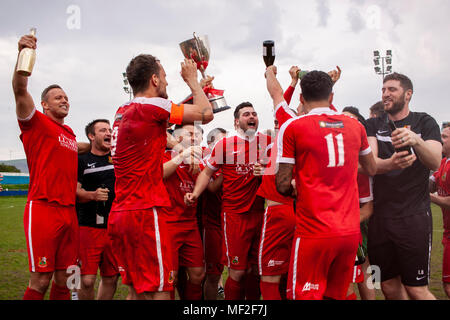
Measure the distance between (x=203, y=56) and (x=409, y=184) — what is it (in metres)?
2.68

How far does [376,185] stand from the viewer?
4613mm

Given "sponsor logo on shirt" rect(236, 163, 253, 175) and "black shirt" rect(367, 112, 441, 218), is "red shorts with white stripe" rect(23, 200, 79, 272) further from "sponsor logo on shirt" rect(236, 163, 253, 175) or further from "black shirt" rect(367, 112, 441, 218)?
"black shirt" rect(367, 112, 441, 218)

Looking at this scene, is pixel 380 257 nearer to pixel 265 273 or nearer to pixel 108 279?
pixel 265 273

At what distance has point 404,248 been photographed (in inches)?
168

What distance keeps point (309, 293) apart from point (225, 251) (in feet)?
6.92

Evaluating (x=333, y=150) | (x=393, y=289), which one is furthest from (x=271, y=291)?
(x=333, y=150)

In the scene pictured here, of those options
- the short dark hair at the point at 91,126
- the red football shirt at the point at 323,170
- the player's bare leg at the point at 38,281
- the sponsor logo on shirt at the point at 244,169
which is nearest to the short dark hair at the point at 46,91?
the short dark hair at the point at 91,126

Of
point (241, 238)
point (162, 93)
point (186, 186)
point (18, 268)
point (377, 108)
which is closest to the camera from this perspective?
point (162, 93)

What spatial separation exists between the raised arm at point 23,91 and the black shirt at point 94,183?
1.51 m

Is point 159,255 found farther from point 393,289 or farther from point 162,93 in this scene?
point 393,289

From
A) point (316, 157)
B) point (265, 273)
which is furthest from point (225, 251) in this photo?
point (316, 157)

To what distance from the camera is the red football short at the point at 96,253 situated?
17.7 ft

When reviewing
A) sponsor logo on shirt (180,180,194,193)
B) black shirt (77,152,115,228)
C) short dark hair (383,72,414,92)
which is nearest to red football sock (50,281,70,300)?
black shirt (77,152,115,228)

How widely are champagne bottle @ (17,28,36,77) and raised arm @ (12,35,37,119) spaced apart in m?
0.15
